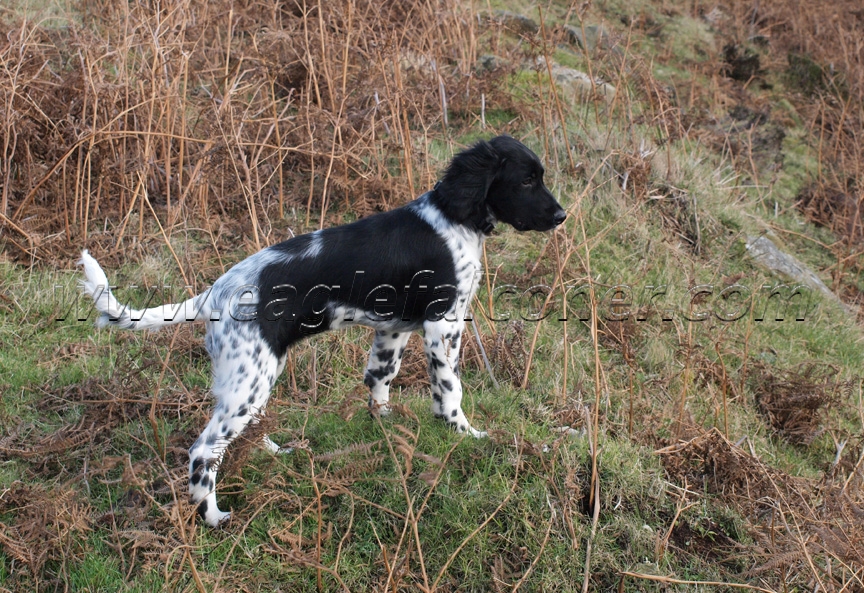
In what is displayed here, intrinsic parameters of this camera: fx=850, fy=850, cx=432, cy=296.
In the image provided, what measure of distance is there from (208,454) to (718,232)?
16.3ft

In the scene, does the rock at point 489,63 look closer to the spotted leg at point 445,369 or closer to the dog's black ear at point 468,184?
the dog's black ear at point 468,184

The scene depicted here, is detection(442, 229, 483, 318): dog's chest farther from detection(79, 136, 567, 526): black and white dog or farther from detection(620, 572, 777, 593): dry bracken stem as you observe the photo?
detection(620, 572, 777, 593): dry bracken stem

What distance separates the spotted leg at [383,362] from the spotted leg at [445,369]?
0.26m

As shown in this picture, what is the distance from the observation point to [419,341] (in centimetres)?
512

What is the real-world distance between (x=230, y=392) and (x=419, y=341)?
5.95 ft

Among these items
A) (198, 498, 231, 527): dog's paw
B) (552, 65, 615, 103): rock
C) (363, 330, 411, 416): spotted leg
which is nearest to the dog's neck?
(363, 330, 411, 416): spotted leg

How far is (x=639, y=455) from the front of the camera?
4.29m

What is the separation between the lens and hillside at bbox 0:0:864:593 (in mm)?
3652

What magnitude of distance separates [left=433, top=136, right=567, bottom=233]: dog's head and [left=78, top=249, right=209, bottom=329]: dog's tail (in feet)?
3.95

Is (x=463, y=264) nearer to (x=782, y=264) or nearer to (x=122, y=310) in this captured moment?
(x=122, y=310)

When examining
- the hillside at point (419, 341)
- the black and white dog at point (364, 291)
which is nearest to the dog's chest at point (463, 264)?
the black and white dog at point (364, 291)

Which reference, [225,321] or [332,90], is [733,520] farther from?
[332,90]

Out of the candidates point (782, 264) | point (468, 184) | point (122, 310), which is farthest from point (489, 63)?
point (122, 310)

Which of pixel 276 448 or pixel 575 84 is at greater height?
pixel 276 448
